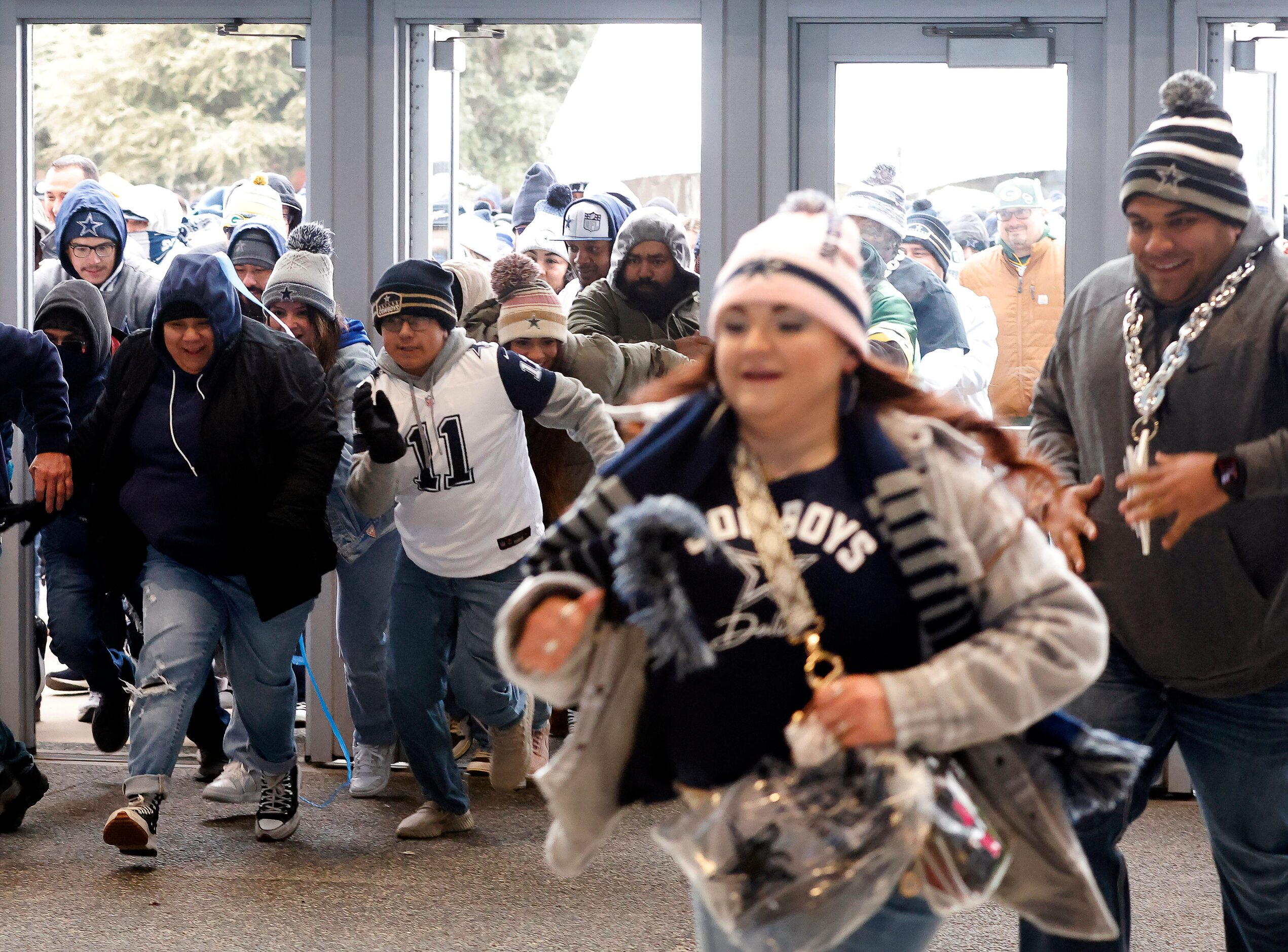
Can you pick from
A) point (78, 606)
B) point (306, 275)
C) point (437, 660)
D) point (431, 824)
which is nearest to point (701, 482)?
point (437, 660)

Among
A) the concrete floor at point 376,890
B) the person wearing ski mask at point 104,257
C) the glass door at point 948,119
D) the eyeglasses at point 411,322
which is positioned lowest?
the concrete floor at point 376,890

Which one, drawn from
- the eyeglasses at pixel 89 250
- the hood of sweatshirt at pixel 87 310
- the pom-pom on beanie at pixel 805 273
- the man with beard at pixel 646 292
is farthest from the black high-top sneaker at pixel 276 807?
the pom-pom on beanie at pixel 805 273

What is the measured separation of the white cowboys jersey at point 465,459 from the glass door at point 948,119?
1.46 metres

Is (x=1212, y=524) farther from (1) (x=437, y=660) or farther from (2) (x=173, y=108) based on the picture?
(2) (x=173, y=108)

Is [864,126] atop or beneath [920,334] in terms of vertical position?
atop

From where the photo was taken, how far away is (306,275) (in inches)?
218

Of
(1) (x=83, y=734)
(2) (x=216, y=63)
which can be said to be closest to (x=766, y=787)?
(1) (x=83, y=734)

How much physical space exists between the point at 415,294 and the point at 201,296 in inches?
24.2

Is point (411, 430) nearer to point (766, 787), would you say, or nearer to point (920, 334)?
point (920, 334)

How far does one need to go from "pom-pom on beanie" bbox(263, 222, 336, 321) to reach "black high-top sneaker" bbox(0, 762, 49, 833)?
5.47 ft

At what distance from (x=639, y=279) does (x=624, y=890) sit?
2.30m

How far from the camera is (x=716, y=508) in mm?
2145

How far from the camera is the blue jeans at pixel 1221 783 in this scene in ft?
9.91

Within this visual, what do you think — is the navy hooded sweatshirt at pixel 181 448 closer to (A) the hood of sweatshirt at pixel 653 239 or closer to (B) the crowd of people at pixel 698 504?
(B) the crowd of people at pixel 698 504
